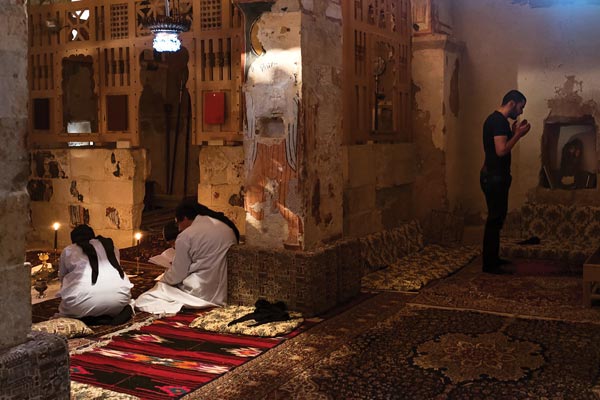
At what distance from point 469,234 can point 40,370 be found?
302 inches

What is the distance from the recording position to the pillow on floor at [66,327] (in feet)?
17.7

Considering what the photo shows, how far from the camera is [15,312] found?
2.84m

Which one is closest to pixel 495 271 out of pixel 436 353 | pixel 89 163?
pixel 436 353

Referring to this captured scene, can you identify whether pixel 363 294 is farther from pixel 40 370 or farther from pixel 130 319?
pixel 40 370

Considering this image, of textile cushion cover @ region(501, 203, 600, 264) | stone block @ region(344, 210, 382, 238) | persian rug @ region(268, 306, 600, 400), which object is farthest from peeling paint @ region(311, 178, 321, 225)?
textile cushion cover @ region(501, 203, 600, 264)

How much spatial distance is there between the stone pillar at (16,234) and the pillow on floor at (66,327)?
262cm

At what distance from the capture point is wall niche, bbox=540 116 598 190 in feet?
30.0

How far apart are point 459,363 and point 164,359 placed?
193 centimetres

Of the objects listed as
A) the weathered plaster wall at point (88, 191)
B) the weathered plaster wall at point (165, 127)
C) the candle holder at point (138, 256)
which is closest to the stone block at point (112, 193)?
the weathered plaster wall at point (88, 191)

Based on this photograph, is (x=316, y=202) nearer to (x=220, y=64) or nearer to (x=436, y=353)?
(x=436, y=353)

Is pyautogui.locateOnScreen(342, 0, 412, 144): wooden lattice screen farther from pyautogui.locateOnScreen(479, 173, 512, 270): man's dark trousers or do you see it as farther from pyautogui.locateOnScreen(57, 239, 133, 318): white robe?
pyautogui.locateOnScreen(57, 239, 133, 318): white robe

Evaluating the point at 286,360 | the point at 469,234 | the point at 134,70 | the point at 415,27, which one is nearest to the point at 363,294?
the point at 286,360

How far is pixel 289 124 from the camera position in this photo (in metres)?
6.01

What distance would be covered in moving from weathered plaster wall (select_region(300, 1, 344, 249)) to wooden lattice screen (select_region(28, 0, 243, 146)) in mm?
2564
